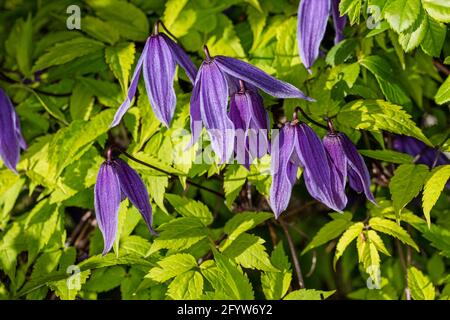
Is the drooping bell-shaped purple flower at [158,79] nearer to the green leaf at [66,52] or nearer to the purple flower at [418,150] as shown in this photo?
the green leaf at [66,52]

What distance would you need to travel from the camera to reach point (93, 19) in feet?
4.52

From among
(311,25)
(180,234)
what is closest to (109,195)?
(180,234)

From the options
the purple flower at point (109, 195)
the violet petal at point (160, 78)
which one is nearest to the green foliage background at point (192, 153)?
the purple flower at point (109, 195)

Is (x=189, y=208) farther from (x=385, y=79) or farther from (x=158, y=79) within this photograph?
(x=385, y=79)

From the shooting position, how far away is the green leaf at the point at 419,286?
1271 mm

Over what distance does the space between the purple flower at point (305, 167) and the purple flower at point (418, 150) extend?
1.24 ft

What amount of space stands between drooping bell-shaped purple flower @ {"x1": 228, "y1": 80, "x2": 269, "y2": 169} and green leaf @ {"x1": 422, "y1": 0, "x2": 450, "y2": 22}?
283mm

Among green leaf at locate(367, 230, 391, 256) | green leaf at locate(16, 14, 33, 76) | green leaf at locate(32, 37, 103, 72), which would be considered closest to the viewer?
green leaf at locate(367, 230, 391, 256)

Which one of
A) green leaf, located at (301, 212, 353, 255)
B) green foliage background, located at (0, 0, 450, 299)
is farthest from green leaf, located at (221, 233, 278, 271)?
green leaf, located at (301, 212, 353, 255)

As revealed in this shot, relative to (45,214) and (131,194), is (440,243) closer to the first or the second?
(131,194)

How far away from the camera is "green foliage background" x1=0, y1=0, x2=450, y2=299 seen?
1170 millimetres

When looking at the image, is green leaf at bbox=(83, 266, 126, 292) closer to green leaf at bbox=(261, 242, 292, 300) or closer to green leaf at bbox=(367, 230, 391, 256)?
green leaf at bbox=(261, 242, 292, 300)

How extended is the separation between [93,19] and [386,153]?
63cm

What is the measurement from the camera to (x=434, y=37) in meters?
1.07
